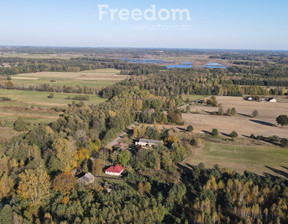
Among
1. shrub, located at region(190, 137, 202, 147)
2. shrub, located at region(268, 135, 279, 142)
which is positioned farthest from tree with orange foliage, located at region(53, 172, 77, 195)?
shrub, located at region(268, 135, 279, 142)

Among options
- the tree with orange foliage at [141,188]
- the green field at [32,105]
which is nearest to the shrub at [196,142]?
the tree with orange foliage at [141,188]

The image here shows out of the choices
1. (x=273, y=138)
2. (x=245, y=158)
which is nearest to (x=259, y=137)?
(x=273, y=138)

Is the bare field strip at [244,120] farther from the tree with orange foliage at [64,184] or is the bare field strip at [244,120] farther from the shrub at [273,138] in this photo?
the tree with orange foliage at [64,184]

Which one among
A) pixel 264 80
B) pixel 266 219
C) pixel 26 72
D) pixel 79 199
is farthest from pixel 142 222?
pixel 26 72

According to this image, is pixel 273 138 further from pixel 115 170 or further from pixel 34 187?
pixel 34 187

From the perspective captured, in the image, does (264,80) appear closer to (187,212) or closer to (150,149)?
(150,149)

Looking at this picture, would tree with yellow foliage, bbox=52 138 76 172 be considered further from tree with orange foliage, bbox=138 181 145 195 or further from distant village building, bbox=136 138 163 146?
distant village building, bbox=136 138 163 146
